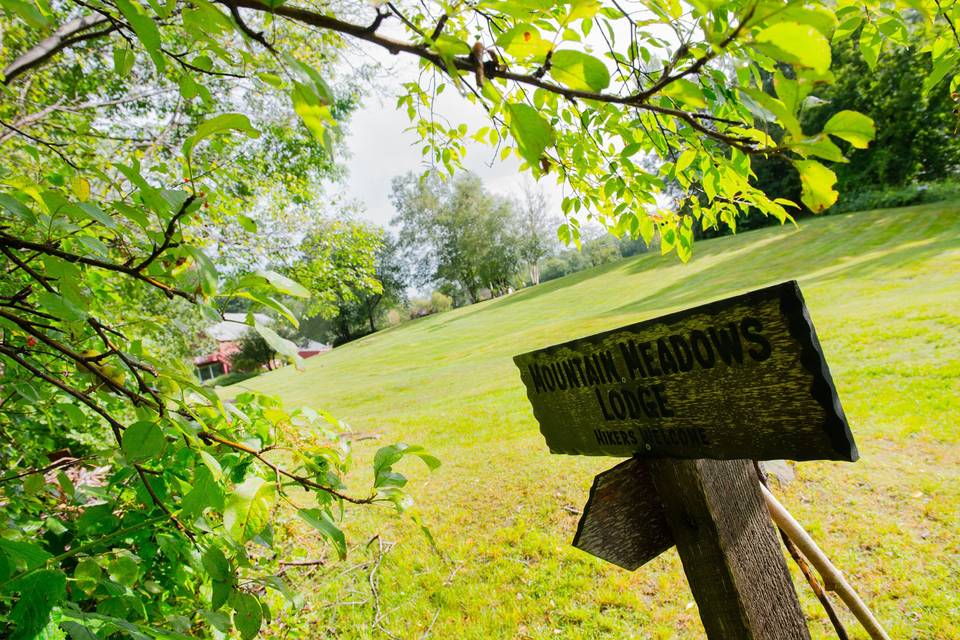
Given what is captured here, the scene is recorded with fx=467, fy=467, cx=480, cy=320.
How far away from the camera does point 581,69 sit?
587mm

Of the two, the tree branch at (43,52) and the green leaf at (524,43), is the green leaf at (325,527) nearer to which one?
the green leaf at (524,43)

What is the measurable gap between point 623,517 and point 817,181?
990mm

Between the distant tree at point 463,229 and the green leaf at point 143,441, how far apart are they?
4147 cm

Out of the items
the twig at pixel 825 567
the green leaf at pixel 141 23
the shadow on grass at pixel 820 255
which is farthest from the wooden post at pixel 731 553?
the shadow on grass at pixel 820 255

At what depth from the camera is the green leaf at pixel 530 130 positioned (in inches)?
22.7

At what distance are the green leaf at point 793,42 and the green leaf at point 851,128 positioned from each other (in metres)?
0.12

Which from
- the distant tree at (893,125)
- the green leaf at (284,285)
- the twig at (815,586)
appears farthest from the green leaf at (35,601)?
the distant tree at (893,125)

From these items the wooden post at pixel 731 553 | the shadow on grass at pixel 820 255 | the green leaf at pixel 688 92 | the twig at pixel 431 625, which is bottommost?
the shadow on grass at pixel 820 255

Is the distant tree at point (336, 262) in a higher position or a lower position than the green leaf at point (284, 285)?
higher

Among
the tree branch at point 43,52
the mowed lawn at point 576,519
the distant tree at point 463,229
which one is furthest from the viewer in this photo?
the distant tree at point 463,229

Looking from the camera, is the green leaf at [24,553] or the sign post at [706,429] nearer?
the green leaf at [24,553]

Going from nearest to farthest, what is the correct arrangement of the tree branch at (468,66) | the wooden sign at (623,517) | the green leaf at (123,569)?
the tree branch at (468,66) → the green leaf at (123,569) → the wooden sign at (623,517)

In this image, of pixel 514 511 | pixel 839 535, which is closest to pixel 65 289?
pixel 514 511

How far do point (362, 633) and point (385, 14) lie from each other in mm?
3160
